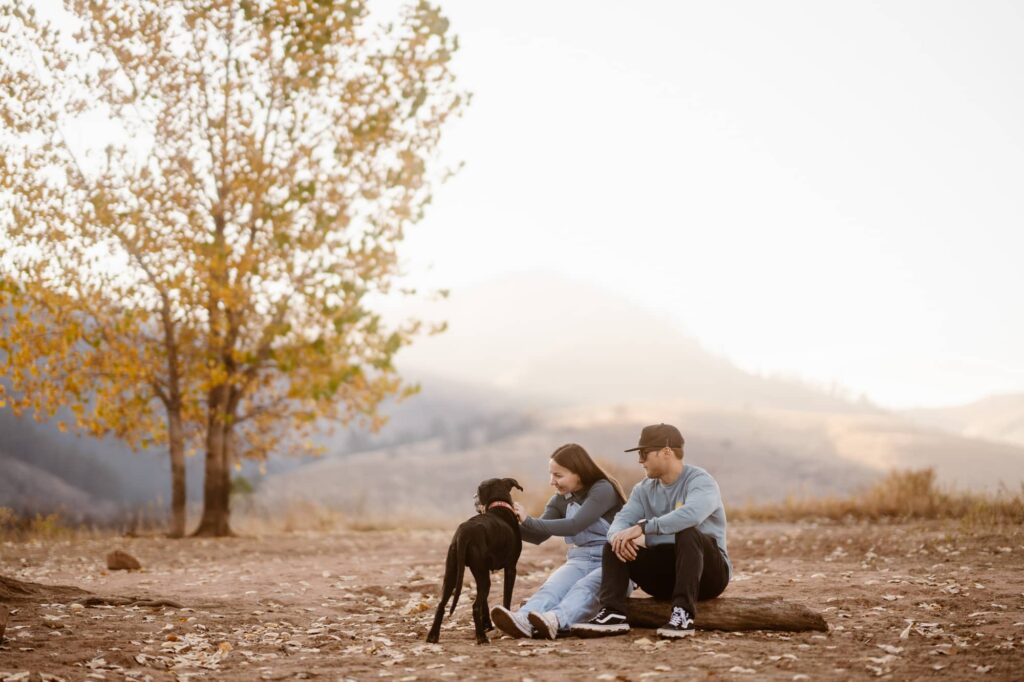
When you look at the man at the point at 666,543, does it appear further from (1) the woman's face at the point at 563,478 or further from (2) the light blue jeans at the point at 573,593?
(1) the woman's face at the point at 563,478

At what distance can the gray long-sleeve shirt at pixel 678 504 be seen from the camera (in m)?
6.57

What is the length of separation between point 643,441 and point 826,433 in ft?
142

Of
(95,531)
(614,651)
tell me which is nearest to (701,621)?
(614,651)

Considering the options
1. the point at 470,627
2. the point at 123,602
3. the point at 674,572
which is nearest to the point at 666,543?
the point at 674,572

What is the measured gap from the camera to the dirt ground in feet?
18.8

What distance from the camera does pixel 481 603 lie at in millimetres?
6652

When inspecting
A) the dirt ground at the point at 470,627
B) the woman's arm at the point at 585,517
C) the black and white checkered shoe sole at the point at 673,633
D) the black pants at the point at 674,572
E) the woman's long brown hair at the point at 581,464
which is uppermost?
the woman's long brown hair at the point at 581,464

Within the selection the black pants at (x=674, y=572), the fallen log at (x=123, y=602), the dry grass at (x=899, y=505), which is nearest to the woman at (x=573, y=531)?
the black pants at (x=674, y=572)

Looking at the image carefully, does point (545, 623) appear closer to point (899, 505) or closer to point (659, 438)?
point (659, 438)

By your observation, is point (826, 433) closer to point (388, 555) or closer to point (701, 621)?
point (388, 555)

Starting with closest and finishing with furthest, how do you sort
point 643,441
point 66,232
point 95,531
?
1. point 643,441
2. point 66,232
3. point 95,531

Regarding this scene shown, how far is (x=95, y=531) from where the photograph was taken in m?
17.2

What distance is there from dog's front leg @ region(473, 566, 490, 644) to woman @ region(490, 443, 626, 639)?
137 mm

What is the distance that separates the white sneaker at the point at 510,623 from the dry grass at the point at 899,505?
929 cm
